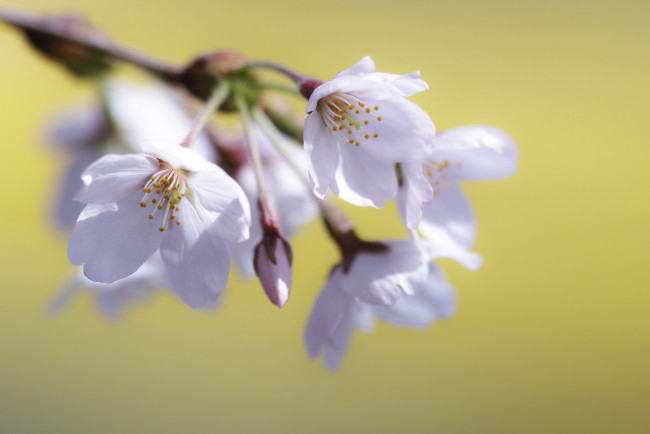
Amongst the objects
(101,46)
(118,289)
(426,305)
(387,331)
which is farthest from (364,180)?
(387,331)

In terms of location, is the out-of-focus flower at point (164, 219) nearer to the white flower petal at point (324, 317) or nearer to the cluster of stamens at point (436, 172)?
the white flower petal at point (324, 317)

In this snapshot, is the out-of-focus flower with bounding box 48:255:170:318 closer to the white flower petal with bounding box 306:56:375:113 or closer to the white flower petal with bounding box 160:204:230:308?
the white flower petal with bounding box 160:204:230:308

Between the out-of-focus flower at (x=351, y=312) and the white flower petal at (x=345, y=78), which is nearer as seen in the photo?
the white flower petal at (x=345, y=78)

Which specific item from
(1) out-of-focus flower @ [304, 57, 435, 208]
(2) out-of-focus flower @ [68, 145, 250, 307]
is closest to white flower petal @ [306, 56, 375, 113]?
(1) out-of-focus flower @ [304, 57, 435, 208]

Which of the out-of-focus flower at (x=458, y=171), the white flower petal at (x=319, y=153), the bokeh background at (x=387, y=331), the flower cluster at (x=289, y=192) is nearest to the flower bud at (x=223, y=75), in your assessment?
the flower cluster at (x=289, y=192)

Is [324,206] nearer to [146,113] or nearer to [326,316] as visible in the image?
[326,316]

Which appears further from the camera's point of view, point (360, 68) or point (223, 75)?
point (223, 75)

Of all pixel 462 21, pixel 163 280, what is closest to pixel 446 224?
pixel 163 280
